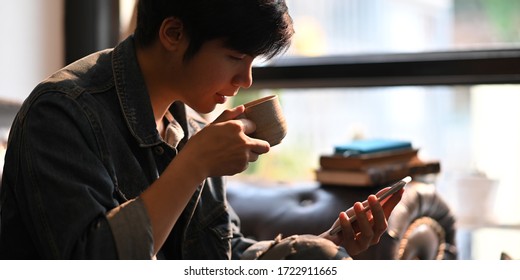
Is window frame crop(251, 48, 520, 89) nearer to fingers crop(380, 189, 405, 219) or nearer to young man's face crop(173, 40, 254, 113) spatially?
fingers crop(380, 189, 405, 219)

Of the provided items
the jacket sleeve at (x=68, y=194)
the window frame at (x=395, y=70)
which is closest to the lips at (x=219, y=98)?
the jacket sleeve at (x=68, y=194)

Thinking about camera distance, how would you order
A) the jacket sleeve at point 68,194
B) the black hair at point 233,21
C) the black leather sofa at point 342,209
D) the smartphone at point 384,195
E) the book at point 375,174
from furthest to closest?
the book at point 375,174
the black leather sofa at point 342,209
the smartphone at point 384,195
the black hair at point 233,21
the jacket sleeve at point 68,194

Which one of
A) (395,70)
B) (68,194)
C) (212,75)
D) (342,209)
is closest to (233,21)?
(212,75)

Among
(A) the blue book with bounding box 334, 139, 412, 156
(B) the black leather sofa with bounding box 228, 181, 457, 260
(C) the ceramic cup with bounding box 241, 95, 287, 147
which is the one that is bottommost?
(B) the black leather sofa with bounding box 228, 181, 457, 260

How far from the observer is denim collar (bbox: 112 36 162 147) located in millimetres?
1188

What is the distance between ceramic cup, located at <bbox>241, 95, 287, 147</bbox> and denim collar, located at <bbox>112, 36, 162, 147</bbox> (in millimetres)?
155

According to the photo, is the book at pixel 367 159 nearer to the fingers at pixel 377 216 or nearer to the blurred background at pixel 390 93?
the blurred background at pixel 390 93

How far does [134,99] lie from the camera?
1.20 metres

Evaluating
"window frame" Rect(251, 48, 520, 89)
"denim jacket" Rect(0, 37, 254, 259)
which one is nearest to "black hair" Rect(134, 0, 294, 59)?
"denim jacket" Rect(0, 37, 254, 259)

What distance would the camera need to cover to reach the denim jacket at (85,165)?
1.03 metres

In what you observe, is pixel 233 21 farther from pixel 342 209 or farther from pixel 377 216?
pixel 342 209

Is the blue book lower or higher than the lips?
lower

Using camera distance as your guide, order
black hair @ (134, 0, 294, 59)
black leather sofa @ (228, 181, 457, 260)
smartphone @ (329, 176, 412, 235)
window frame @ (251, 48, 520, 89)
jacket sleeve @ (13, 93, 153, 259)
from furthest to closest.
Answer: window frame @ (251, 48, 520, 89)
black leather sofa @ (228, 181, 457, 260)
smartphone @ (329, 176, 412, 235)
black hair @ (134, 0, 294, 59)
jacket sleeve @ (13, 93, 153, 259)
